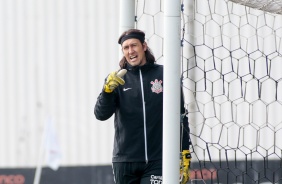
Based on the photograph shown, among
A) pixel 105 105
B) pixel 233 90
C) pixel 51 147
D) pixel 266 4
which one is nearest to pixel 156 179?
pixel 105 105

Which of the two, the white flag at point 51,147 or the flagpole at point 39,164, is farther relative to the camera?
the flagpole at point 39,164

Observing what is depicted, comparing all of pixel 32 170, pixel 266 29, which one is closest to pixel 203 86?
pixel 266 29

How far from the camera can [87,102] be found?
7.47 metres

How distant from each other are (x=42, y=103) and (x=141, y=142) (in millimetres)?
3336

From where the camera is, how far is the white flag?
7.29 m

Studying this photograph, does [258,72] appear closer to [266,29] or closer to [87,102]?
[266,29]

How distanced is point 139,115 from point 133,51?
0.34 meters

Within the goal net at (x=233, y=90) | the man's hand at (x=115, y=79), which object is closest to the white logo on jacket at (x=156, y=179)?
the man's hand at (x=115, y=79)

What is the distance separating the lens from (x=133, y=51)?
4285 millimetres

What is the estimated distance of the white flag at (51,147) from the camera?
729cm

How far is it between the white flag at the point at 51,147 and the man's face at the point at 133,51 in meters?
3.09

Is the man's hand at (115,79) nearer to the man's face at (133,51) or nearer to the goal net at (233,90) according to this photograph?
the man's face at (133,51)

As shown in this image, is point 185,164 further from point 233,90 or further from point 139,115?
point 233,90

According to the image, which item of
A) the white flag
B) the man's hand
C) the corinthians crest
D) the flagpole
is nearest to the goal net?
the white flag
